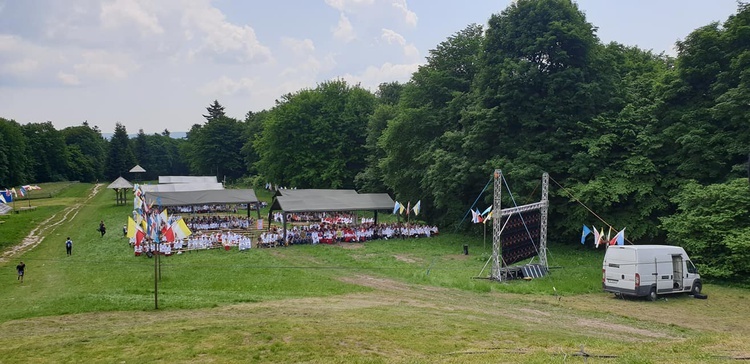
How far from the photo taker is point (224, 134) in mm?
102438

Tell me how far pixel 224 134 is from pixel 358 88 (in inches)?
1701

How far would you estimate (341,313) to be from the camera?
1557 centimetres

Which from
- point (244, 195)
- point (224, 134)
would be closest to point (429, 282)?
point (244, 195)

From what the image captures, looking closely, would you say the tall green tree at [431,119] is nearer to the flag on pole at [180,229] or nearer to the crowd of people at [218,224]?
the crowd of people at [218,224]

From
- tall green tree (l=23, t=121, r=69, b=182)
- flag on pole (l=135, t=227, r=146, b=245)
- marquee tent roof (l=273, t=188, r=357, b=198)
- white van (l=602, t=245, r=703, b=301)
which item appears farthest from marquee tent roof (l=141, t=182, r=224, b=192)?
tall green tree (l=23, t=121, r=69, b=182)

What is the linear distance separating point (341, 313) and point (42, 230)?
36304 millimetres

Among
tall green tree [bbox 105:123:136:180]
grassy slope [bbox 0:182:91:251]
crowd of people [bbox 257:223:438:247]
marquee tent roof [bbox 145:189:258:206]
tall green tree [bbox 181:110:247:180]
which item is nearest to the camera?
crowd of people [bbox 257:223:438:247]

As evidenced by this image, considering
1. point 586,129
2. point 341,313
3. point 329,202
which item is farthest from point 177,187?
point 341,313

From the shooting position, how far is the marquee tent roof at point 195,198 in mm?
39750

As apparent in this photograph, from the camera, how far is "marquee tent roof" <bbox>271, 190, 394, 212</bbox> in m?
34.8

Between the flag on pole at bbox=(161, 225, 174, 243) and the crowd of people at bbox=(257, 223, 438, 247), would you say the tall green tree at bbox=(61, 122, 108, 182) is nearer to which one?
the crowd of people at bbox=(257, 223, 438, 247)

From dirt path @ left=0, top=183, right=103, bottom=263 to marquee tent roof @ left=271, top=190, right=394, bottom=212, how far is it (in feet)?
51.4

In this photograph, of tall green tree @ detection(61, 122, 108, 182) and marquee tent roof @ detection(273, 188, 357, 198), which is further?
tall green tree @ detection(61, 122, 108, 182)

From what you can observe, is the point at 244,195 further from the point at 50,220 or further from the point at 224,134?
the point at 224,134
